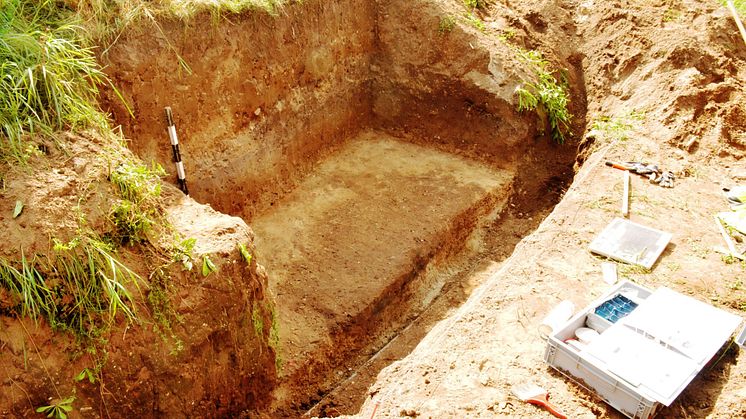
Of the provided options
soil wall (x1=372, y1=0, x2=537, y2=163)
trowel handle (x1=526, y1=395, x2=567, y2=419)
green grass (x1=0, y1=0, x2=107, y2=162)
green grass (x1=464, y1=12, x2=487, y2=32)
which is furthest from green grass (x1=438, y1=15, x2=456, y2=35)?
trowel handle (x1=526, y1=395, x2=567, y2=419)

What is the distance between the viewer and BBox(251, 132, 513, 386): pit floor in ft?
16.7

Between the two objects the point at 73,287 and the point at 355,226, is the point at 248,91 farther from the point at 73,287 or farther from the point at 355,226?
the point at 73,287

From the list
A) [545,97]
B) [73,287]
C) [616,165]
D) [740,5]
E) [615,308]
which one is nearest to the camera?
[73,287]

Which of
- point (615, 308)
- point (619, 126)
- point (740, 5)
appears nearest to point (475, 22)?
point (619, 126)

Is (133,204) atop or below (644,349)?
atop

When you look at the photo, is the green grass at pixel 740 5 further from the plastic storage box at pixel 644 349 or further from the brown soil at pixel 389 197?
the plastic storage box at pixel 644 349

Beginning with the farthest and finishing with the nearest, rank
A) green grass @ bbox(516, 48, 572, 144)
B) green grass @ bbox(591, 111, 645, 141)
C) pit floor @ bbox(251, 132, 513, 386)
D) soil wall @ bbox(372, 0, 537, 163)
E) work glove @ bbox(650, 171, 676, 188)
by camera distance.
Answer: soil wall @ bbox(372, 0, 537, 163) → green grass @ bbox(516, 48, 572, 144) → green grass @ bbox(591, 111, 645, 141) → work glove @ bbox(650, 171, 676, 188) → pit floor @ bbox(251, 132, 513, 386)

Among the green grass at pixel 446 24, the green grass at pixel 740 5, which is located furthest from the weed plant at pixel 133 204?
the green grass at pixel 740 5

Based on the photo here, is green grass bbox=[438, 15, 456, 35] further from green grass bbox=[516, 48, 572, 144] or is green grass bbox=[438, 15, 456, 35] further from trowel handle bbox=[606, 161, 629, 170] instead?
trowel handle bbox=[606, 161, 629, 170]

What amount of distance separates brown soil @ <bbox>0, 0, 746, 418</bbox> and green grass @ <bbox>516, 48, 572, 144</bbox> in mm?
149

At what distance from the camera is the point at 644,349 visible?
335cm

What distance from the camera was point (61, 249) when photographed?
3.22m

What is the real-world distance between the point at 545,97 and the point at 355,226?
9.40 ft

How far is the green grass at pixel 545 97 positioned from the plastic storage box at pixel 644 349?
3420 millimetres
